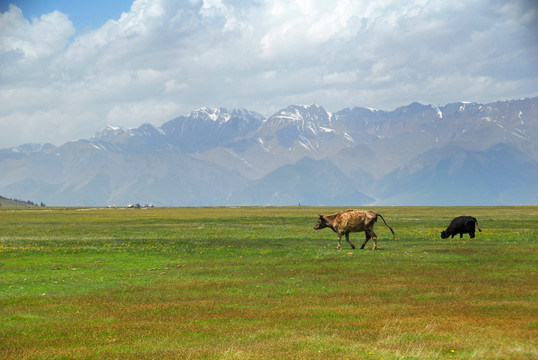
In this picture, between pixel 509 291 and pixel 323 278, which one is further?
pixel 323 278

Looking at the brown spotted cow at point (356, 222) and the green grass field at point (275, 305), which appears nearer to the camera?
the green grass field at point (275, 305)

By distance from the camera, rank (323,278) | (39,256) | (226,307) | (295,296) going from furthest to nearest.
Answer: (39,256), (323,278), (295,296), (226,307)

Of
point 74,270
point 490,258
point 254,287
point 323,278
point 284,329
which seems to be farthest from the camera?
point 490,258

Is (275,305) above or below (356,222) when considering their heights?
below

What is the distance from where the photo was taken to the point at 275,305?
70.8 feet

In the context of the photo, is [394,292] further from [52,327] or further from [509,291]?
[52,327]

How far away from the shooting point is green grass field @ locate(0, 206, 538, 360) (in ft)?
51.9

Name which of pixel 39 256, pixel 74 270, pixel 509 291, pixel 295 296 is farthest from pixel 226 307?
pixel 39 256

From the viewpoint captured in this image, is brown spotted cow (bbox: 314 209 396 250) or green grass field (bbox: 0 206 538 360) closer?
green grass field (bbox: 0 206 538 360)

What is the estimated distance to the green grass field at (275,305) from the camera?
51.9 ft

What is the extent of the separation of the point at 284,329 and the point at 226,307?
4.09 meters

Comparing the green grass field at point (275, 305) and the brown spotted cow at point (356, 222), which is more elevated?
the brown spotted cow at point (356, 222)

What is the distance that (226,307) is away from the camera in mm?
21406

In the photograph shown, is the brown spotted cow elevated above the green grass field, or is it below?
above
